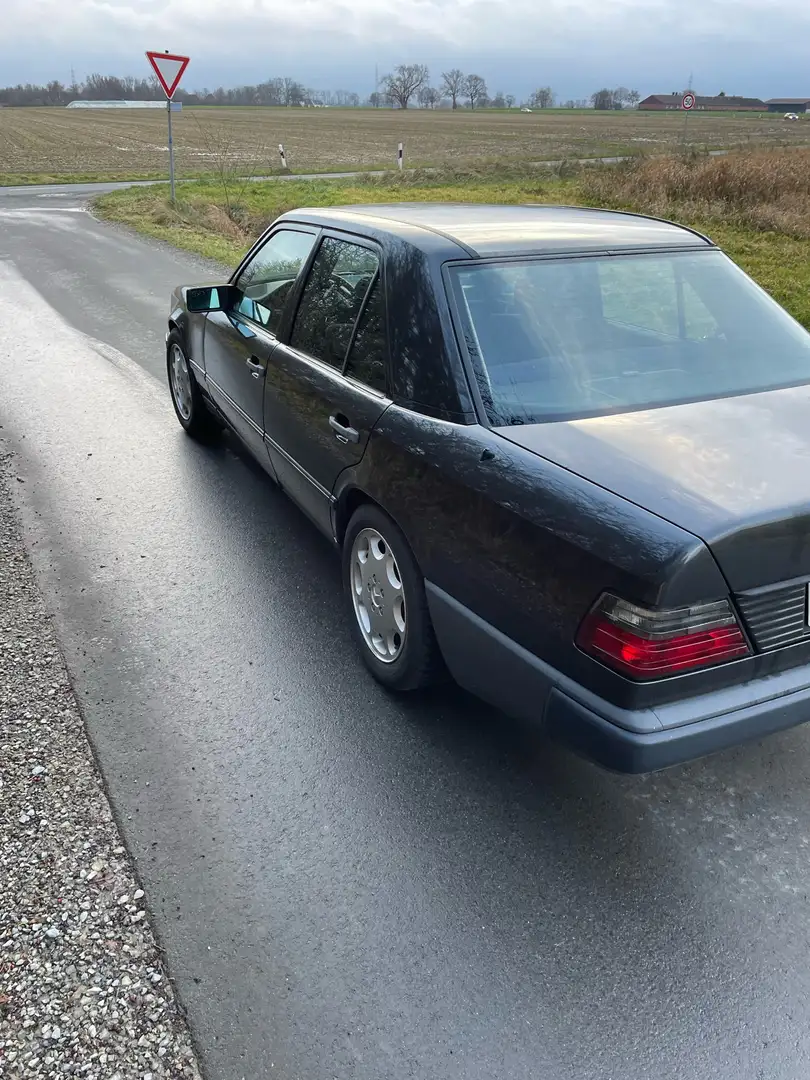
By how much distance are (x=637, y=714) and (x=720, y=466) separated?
2.33 feet

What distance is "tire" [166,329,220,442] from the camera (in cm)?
571

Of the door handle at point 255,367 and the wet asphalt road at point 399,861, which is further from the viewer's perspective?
the door handle at point 255,367

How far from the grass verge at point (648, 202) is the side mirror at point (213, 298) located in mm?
6835

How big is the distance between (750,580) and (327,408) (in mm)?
1899

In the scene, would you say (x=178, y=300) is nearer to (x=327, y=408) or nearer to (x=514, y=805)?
(x=327, y=408)

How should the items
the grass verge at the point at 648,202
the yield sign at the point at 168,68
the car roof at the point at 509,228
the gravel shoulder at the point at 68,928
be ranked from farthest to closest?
the yield sign at the point at 168,68 → the grass verge at the point at 648,202 → the car roof at the point at 509,228 → the gravel shoulder at the point at 68,928

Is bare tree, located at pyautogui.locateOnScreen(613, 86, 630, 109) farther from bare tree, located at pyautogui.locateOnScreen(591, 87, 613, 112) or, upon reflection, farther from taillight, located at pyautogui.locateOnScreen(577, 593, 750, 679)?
taillight, located at pyautogui.locateOnScreen(577, 593, 750, 679)

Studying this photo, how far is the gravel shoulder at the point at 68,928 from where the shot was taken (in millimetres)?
2006

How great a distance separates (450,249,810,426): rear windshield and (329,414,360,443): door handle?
0.62 m

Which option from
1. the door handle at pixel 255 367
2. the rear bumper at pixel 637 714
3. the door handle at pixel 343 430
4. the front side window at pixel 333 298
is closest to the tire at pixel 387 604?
the door handle at pixel 343 430

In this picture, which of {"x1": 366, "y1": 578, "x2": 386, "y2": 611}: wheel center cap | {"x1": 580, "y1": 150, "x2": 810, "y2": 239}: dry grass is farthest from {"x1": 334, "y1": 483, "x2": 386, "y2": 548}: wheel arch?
{"x1": 580, "y1": 150, "x2": 810, "y2": 239}: dry grass

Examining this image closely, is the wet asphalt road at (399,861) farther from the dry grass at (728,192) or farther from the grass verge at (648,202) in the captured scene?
the dry grass at (728,192)

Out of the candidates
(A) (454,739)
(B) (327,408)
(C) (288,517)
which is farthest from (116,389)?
(A) (454,739)

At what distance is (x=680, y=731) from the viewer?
2.18 metres
